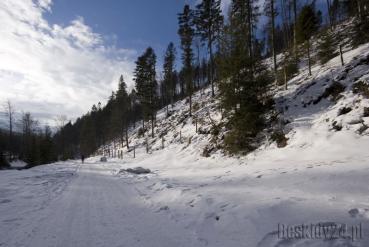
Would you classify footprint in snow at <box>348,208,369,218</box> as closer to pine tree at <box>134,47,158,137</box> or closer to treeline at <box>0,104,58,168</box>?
pine tree at <box>134,47,158,137</box>

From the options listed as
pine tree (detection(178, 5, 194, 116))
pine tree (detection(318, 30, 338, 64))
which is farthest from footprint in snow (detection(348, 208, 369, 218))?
pine tree (detection(178, 5, 194, 116))

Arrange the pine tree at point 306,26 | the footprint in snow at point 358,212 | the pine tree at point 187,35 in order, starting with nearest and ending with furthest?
1. the footprint in snow at point 358,212
2. the pine tree at point 306,26
3. the pine tree at point 187,35

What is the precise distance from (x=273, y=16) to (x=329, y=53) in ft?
26.9

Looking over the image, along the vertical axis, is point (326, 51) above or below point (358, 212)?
above

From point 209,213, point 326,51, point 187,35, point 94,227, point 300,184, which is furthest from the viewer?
point 187,35

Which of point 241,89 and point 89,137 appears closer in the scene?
point 241,89

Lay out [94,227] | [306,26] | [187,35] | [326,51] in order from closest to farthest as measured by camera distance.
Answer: [94,227] < [326,51] < [306,26] < [187,35]

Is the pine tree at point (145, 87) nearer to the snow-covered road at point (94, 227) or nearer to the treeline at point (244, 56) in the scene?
the treeline at point (244, 56)

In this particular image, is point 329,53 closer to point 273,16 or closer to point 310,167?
point 273,16

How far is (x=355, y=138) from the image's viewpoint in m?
9.20

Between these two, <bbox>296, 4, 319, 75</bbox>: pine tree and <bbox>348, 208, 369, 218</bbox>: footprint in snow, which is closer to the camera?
<bbox>348, 208, 369, 218</bbox>: footprint in snow

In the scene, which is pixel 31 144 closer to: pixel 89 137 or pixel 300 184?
pixel 89 137

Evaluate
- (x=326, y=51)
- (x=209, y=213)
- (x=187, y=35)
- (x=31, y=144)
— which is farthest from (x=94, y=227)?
(x=31, y=144)

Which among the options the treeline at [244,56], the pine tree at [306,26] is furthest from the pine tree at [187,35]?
the pine tree at [306,26]
